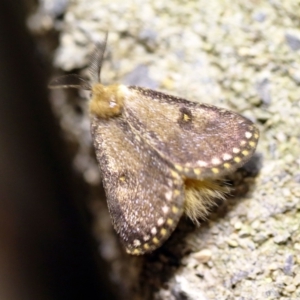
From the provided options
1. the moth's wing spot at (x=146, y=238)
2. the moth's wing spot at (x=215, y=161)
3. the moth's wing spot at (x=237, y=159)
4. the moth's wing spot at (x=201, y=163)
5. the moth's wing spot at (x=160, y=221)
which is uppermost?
the moth's wing spot at (x=237, y=159)

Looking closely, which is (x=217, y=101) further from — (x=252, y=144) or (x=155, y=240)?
(x=155, y=240)

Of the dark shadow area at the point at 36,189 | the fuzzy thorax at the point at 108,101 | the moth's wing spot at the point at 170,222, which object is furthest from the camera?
the dark shadow area at the point at 36,189

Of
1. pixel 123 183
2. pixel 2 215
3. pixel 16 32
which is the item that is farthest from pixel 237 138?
pixel 16 32

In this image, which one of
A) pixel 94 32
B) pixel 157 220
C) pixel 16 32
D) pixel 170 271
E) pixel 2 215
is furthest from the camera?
pixel 16 32

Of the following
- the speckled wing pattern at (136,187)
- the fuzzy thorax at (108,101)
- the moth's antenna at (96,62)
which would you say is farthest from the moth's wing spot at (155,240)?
the moth's antenna at (96,62)

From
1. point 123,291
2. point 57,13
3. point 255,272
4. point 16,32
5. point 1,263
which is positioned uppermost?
point 57,13

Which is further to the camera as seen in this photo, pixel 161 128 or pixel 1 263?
pixel 1 263

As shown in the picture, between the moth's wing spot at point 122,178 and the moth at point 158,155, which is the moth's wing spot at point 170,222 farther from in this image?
the moth's wing spot at point 122,178

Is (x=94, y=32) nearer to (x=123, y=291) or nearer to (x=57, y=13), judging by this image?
(x=57, y=13)
